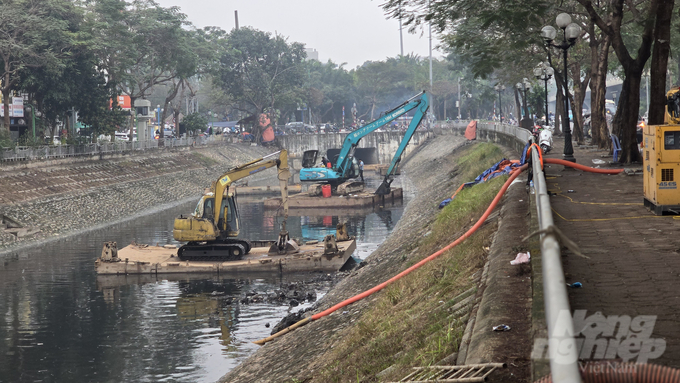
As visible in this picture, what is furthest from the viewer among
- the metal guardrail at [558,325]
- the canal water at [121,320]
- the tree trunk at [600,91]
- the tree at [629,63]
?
the tree trunk at [600,91]

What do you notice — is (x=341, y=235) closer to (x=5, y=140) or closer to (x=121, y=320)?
(x=121, y=320)

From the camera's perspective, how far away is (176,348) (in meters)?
18.6

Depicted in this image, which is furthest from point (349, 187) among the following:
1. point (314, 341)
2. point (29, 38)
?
point (314, 341)

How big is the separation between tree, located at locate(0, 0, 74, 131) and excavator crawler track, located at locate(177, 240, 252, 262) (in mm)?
24228

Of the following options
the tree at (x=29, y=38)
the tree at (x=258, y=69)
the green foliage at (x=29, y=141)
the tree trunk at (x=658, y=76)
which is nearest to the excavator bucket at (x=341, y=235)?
the tree trunk at (x=658, y=76)

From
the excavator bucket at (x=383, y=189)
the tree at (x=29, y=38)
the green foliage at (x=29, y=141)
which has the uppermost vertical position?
the tree at (x=29, y=38)

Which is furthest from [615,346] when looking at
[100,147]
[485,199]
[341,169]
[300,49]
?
[300,49]

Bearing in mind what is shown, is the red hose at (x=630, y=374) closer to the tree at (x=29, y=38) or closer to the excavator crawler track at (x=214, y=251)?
the excavator crawler track at (x=214, y=251)

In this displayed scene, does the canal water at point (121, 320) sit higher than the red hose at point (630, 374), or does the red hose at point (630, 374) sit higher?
the red hose at point (630, 374)

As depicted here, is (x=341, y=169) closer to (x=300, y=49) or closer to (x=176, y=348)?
(x=176, y=348)

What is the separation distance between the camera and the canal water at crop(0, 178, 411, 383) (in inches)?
674

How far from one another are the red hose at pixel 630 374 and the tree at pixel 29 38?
46.5 meters

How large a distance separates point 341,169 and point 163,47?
84.2 feet

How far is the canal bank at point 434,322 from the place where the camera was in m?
7.62
